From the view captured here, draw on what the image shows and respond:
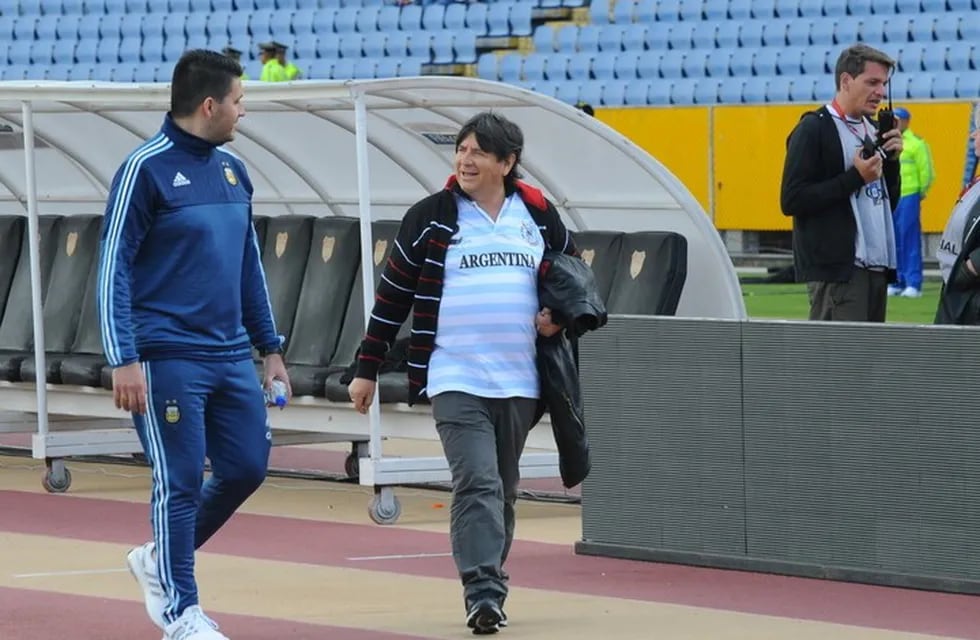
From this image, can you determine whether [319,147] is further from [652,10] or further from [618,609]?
[652,10]

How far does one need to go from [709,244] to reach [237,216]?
4.57 m

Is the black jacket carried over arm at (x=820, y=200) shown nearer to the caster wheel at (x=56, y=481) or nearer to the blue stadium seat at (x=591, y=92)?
the caster wheel at (x=56, y=481)

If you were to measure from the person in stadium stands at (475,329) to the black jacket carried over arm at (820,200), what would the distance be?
8.45 ft

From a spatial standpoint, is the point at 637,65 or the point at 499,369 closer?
the point at 499,369

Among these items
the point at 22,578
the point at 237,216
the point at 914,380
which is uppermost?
the point at 237,216

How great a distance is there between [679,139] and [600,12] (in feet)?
13.9

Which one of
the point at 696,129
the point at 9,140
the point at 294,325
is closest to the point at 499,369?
the point at 294,325

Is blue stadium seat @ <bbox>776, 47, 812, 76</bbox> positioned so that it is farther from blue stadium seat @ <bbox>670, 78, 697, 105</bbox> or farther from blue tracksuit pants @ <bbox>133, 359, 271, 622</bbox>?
blue tracksuit pants @ <bbox>133, 359, 271, 622</bbox>

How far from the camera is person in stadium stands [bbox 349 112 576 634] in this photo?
753cm

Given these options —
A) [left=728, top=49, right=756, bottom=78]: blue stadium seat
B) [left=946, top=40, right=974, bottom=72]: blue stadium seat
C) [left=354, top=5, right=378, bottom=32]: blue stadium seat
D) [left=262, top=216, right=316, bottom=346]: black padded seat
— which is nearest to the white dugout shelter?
[left=262, top=216, right=316, bottom=346]: black padded seat

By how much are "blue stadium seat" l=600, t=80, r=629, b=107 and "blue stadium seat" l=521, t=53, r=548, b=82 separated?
4.06 feet

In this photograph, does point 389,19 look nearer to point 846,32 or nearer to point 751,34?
point 751,34

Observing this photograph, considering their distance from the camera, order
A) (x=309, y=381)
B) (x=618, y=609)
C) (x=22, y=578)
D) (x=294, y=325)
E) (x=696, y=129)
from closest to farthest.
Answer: (x=618, y=609), (x=22, y=578), (x=309, y=381), (x=294, y=325), (x=696, y=129)

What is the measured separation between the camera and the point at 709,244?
37.8 feet
